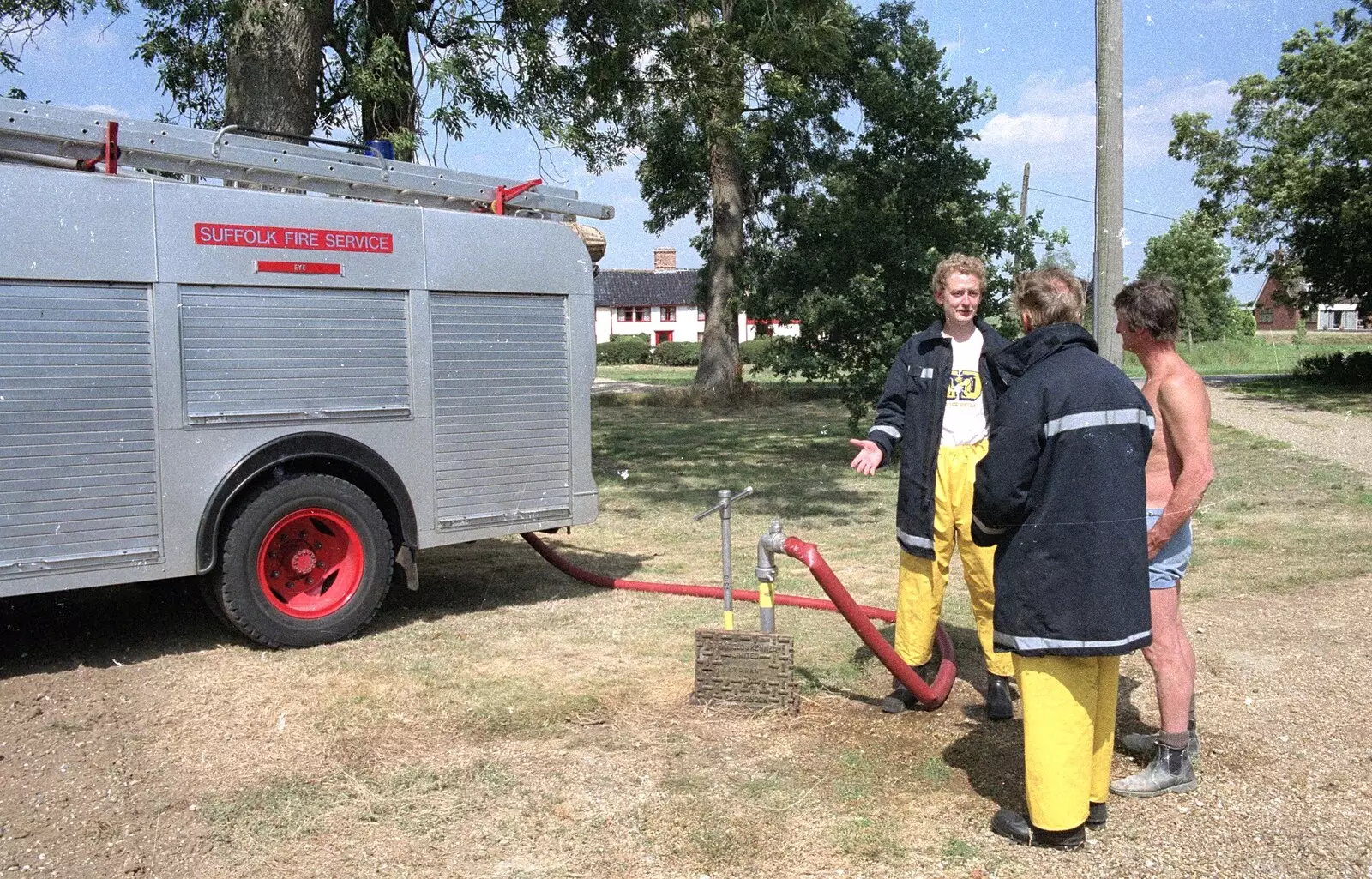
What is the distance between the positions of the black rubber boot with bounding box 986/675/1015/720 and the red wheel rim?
3628 millimetres

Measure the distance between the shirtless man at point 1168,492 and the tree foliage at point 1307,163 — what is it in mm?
25573

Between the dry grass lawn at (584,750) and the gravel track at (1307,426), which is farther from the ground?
the gravel track at (1307,426)

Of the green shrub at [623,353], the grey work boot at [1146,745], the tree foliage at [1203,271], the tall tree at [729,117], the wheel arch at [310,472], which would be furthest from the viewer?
the green shrub at [623,353]

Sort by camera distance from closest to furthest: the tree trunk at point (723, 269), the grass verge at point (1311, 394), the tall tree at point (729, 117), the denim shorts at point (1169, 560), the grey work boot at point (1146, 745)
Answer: the denim shorts at point (1169, 560) → the grey work boot at point (1146, 745) → the tall tree at point (729, 117) → the grass verge at point (1311, 394) → the tree trunk at point (723, 269)

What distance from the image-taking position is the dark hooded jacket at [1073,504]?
3814mm

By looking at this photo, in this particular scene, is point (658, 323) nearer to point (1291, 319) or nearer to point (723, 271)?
point (1291, 319)

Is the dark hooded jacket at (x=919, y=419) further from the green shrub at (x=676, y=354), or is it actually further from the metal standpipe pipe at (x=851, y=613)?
the green shrub at (x=676, y=354)

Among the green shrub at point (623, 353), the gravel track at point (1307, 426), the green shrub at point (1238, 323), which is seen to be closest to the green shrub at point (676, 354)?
the green shrub at point (623, 353)

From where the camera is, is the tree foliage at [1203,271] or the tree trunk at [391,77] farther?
the tree foliage at [1203,271]

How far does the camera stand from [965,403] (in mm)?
5387

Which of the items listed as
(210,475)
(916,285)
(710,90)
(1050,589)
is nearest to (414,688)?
(210,475)

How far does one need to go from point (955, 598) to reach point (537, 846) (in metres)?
4.52

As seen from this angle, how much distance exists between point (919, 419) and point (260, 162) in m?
4.05

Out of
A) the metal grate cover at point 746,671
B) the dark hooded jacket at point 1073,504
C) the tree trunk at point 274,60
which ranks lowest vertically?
the metal grate cover at point 746,671
